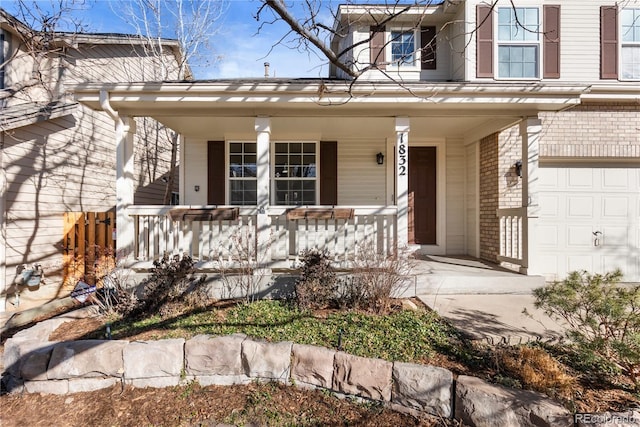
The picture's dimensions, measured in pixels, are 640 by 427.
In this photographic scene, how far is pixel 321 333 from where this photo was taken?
10.6ft

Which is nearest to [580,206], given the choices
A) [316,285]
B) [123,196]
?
[316,285]

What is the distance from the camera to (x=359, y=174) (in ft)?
22.6

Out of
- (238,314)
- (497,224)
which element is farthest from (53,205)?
(497,224)

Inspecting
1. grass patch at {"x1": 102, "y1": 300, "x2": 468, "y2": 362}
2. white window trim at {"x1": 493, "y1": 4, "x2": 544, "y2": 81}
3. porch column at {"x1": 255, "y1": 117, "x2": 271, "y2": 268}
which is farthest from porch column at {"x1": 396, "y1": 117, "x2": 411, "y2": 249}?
white window trim at {"x1": 493, "y1": 4, "x2": 544, "y2": 81}

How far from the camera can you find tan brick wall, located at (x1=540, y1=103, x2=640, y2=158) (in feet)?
18.4

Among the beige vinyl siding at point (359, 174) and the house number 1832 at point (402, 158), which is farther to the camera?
the beige vinyl siding at point (359, 174)

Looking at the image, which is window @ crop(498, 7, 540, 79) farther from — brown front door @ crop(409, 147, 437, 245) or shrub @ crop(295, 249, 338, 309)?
shrub @ crop(295, 249, 338, 309)

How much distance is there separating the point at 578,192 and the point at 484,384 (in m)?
5.00

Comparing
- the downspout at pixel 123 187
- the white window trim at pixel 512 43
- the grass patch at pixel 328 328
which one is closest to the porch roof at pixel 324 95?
the downspout at pixel 123 187

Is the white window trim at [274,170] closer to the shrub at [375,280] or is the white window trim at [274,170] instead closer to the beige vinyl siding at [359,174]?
the beige vinyl siding at [359,174]

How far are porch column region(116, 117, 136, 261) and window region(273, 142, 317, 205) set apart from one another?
9.32 feet

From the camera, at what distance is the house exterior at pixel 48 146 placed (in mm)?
5172

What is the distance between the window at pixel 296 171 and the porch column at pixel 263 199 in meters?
2.02

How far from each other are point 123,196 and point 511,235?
6338 millimetres
